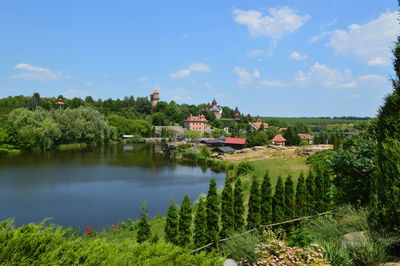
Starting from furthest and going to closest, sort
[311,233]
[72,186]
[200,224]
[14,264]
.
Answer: [72,186], [200,224], [311,233], [14,264]

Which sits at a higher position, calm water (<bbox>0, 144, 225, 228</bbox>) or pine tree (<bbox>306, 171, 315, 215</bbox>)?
pine tree (<bbox>306, 171, 315, 215</bbox>)

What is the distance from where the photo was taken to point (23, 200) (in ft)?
55.6

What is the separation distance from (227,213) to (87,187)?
15938mm

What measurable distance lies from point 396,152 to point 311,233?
7.98ft

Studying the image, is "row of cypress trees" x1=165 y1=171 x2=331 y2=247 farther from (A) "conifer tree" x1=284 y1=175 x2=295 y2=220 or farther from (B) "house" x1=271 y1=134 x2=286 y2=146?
(B) "house" x1=271 y1=134 x2=286 y2=146

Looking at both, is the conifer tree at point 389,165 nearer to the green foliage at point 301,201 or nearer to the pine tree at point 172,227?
the green foliage at point 301,201

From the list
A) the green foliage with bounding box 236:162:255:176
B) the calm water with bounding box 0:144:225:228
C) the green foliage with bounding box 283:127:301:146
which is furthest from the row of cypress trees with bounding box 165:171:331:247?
the green foliage with bounding box 283:127:301:146

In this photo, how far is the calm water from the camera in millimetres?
15000

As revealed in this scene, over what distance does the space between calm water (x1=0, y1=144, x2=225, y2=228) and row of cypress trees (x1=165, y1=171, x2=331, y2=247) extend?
7.42 m

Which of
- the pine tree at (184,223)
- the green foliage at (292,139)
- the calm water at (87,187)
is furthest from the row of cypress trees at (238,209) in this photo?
the green foliage at (292,139)

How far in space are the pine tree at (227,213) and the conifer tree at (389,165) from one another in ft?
12.5

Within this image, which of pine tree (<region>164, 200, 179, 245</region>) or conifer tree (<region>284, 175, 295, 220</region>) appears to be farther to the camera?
conifer tree (<region>284, 175, 295, 220</region>)

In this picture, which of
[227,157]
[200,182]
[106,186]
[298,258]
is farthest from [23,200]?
[227,157]

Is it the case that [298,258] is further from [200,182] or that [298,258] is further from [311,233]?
[200,182]
